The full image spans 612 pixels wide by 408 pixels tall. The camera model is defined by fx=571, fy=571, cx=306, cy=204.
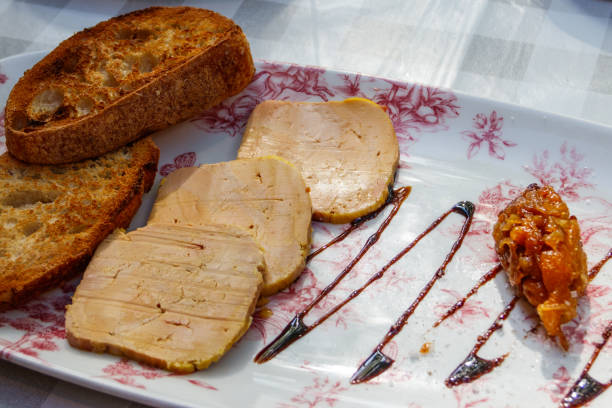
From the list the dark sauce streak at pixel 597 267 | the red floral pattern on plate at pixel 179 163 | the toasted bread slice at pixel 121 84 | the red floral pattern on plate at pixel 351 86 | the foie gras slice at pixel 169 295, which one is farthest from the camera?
the red floral pattern on plate at pixel 351 86

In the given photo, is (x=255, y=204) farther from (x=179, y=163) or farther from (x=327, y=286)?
(x=179, y=163)

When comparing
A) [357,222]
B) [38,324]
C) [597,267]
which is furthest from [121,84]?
[597,267]

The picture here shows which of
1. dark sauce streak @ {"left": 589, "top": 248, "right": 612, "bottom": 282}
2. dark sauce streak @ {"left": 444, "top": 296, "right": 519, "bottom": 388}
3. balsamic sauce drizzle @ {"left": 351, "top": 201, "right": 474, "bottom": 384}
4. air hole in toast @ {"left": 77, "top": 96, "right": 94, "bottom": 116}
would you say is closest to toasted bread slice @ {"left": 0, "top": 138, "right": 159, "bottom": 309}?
air hole in toast @ {"left": 77, "top": 96, "right": 94, "bottom": 116}

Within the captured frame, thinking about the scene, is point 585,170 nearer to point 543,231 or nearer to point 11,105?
point 543,231

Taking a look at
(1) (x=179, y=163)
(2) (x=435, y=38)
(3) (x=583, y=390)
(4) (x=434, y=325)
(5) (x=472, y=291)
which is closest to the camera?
(3) (x=583, y=390)

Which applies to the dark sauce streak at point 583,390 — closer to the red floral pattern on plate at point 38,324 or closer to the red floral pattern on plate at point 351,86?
the red floral pattern on plate at point 351,86

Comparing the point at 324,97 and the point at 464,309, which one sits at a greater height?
the point at 324,97

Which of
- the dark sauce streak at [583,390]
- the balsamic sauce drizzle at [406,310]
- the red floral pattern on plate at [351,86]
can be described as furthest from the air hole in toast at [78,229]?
the dark sauce streak at [583,390]
